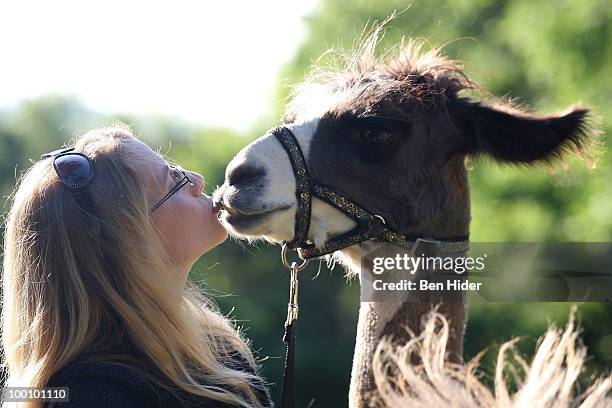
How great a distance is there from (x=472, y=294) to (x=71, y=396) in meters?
1.64

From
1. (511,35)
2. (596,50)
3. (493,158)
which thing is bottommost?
(493,158)

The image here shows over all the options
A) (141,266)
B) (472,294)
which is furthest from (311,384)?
(141,266)

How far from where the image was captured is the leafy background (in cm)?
900

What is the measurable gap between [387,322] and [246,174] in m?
0.71

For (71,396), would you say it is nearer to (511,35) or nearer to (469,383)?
(469,383)

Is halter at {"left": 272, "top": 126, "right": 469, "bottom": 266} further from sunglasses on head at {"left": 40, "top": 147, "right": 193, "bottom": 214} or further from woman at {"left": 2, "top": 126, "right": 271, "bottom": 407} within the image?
sunglasses on head at {"left": 40, "top": 147, "right": 193, "bottom": 214}

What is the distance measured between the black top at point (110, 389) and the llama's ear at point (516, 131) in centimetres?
143

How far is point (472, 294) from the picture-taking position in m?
3.18

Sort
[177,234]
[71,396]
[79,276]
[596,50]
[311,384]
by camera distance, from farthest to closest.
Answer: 1. [311,384]
2. [596,50]
3. [177,234]
4. [79,276]
5. [71,396]

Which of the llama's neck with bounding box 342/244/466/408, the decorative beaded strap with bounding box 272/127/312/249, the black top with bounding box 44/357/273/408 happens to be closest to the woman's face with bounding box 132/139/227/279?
the decorative beaded strap with bounding box 272/127/312/249

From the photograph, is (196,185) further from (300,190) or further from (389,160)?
(389,160)

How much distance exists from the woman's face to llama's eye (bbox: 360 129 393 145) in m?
0.63

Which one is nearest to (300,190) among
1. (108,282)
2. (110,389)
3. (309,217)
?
(309,217)

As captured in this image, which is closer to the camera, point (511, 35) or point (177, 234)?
point (177, 234)
